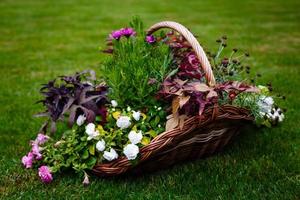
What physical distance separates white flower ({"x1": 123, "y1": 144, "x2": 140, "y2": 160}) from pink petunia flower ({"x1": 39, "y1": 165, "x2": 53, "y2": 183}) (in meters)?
0.49

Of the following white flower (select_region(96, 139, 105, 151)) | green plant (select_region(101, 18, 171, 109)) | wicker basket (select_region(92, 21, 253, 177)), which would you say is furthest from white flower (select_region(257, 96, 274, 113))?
white flower (select_region(96, 139, 105, 151))

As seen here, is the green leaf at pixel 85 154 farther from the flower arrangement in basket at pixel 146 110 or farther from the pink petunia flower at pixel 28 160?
the pink petunia flower at pixel 28 160

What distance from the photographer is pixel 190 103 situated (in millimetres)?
2971

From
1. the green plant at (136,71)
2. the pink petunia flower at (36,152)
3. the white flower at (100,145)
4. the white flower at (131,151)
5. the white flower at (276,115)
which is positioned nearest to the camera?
the white flower at (131,151)

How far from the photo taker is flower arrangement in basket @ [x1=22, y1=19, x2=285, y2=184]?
2.95m

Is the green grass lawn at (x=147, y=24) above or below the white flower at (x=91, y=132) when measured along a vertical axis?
below

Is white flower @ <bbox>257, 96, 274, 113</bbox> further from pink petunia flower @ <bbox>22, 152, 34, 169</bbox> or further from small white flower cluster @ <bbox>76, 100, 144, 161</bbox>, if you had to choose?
pink petunia flower @ <bbox>22, 152, 34, 169</bbox>

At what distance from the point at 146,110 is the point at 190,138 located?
34cm

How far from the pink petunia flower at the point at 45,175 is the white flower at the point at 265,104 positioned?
1.40 meters

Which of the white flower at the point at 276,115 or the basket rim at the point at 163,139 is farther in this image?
the white flower at the point at 276,115

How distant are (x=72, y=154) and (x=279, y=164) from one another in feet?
4.26

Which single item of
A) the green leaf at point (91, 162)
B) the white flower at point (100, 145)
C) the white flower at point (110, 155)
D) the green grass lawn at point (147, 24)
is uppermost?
the white flower at point (100, 145)

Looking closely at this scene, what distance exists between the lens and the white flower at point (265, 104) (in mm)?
3332

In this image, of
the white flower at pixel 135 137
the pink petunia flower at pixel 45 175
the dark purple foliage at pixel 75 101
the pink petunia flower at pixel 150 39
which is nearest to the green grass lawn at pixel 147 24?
the pink petunia flower at pixel 45 175
